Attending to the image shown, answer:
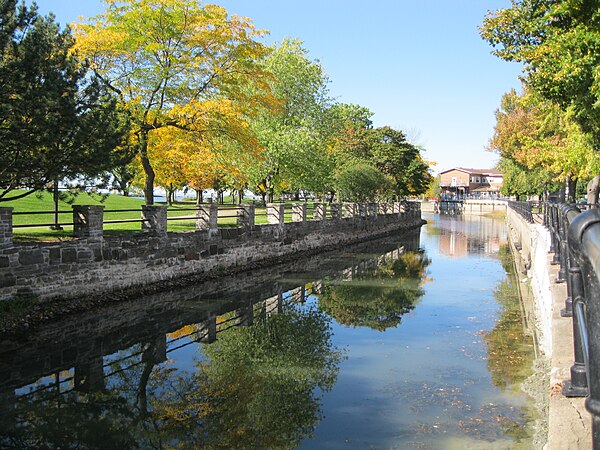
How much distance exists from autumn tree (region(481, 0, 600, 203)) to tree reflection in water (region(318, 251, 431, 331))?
6433 millimetres

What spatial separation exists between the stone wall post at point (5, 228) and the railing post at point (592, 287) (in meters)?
11.2

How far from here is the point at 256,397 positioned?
740cm

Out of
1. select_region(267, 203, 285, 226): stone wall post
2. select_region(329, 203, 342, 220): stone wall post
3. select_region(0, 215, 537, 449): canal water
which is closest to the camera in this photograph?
select_region(0, 215, 537, 449): canal water

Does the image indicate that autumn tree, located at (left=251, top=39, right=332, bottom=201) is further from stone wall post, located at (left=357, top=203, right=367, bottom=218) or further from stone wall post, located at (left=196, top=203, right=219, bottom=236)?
stone wall post, located at (left=196, top=203, right=219, bottom=236)

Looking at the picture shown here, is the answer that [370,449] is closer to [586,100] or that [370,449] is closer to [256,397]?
[256,397]

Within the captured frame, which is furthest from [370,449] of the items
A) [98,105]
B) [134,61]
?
[134,61]

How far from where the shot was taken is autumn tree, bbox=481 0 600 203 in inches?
430

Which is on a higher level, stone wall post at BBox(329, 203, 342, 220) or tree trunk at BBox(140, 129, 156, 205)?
tree trunk at BBox(140, 129, 156, 205)

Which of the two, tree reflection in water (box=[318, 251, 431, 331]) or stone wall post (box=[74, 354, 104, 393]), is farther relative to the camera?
tree reflection in water (box=[318, 251, 431, 331])

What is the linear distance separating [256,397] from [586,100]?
1039cm

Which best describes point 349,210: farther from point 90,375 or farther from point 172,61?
point 90,375

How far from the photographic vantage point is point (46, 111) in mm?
11086

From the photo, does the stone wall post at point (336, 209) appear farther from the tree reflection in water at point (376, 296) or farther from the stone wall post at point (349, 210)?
the tree reflection in water at point (376, 296)

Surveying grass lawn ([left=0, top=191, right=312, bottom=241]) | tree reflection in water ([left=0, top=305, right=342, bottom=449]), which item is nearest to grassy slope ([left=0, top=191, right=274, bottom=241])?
grass lawn ([left=0, top=191, right=312, bottom=241])
